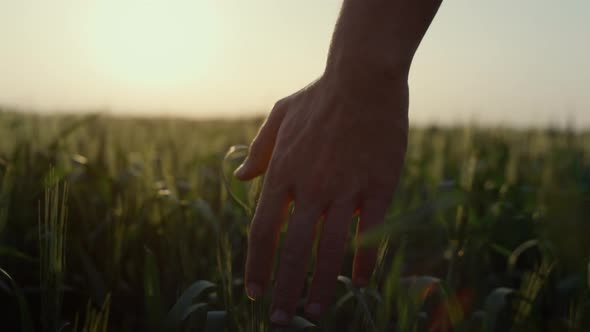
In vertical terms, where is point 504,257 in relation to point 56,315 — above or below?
below

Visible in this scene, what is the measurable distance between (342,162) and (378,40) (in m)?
0.21

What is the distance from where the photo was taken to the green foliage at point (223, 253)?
0.93 metres

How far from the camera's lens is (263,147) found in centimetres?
109

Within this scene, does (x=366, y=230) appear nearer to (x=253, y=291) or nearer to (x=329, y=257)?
(x=329, y=257)

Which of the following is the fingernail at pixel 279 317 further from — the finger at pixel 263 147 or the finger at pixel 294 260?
the finger at pixel 263 147

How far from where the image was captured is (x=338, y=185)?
0.93 meters

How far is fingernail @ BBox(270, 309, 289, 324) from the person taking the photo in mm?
933

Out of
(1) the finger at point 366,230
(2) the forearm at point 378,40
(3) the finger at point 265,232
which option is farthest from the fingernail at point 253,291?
(2) the forearm at point 378,40

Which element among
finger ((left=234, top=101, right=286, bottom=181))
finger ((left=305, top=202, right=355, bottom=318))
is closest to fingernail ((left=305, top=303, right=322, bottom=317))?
finger ((left=305, top=202, right=355, bottom=318))

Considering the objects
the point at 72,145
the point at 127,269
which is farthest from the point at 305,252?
the point at 72,145

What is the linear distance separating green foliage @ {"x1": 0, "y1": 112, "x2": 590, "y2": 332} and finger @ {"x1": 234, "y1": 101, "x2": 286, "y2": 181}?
0.14 feet

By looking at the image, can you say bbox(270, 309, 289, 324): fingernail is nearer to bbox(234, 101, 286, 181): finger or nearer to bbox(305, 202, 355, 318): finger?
bbox(305, 202, 355, 318): finger

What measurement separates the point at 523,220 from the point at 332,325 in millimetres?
1025

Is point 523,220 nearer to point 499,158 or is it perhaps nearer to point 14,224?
point 499,158
